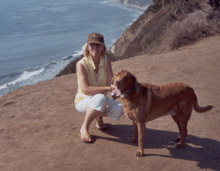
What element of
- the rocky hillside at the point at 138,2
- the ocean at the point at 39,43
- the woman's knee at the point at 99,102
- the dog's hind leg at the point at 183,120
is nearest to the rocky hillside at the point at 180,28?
the ocean at the point at 39,43

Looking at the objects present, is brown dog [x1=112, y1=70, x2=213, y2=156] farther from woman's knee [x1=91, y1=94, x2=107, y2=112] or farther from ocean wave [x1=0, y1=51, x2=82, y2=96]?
ocean wave [x1=0, y1=51, x2=82, y2=96]

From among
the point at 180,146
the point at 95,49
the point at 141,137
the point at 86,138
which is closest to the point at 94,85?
the point at 95,49

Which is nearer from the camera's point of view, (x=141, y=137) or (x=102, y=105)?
(x=141, y=137)

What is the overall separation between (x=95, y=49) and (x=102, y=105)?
0.97 m

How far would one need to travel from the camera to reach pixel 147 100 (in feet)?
14.5

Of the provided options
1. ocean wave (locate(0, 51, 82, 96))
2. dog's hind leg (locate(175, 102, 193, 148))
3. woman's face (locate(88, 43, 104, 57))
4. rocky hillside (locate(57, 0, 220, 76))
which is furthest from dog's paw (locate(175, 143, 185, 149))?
ocean wave (locate(0, 51, 82, 96))

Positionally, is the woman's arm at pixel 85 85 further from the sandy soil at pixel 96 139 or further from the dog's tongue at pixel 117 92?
the sandy soil at pixel 96 139

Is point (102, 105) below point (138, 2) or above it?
above

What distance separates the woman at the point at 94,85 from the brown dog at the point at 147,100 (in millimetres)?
515

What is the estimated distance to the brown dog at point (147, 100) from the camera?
422 centimetres

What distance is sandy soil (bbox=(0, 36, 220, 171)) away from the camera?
4340 mm

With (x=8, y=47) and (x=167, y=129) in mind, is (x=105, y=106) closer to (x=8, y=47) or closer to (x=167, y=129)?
(x=167, y=129)

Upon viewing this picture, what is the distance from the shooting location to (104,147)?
4.82 meters

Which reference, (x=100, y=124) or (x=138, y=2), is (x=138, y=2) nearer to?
(x=138, y=2)
